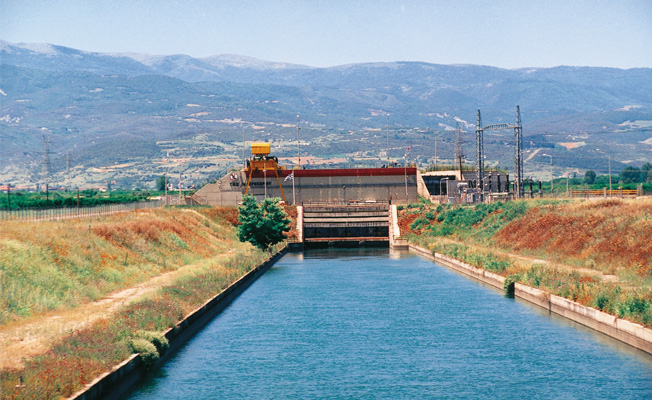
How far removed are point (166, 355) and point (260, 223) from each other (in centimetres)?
4138

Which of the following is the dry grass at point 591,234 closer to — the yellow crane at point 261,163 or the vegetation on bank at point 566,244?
the vegetation on bank at point 566,244

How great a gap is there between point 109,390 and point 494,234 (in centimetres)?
5563

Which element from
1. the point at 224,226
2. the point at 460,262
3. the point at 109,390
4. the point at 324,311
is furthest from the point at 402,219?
the point at 109,390

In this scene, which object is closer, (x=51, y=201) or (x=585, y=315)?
(x=585, y=315)

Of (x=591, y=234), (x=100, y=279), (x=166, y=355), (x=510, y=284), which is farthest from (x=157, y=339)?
(x=591, y=234)

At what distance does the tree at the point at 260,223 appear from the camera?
71688 millimetres

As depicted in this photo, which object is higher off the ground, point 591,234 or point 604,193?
point 604,193

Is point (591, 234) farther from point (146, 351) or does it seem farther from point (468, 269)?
point (146, 351)

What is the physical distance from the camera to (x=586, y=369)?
2792 centimetres

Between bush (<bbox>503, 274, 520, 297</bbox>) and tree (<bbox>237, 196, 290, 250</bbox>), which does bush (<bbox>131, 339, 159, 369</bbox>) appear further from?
tree (<bbox>237, 196, 290, 250</bbox>)

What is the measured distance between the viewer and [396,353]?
31.2 meters

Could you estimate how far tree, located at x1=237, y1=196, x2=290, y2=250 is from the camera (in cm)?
7169

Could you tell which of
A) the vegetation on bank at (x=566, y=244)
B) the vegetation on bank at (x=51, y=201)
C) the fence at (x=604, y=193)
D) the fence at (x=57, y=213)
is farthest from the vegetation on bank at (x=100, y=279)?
the fence at (x=604, y=193)

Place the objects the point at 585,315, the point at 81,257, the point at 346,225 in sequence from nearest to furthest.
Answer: the point at 585,315 < the point at 81,257 < the point at 346,225
